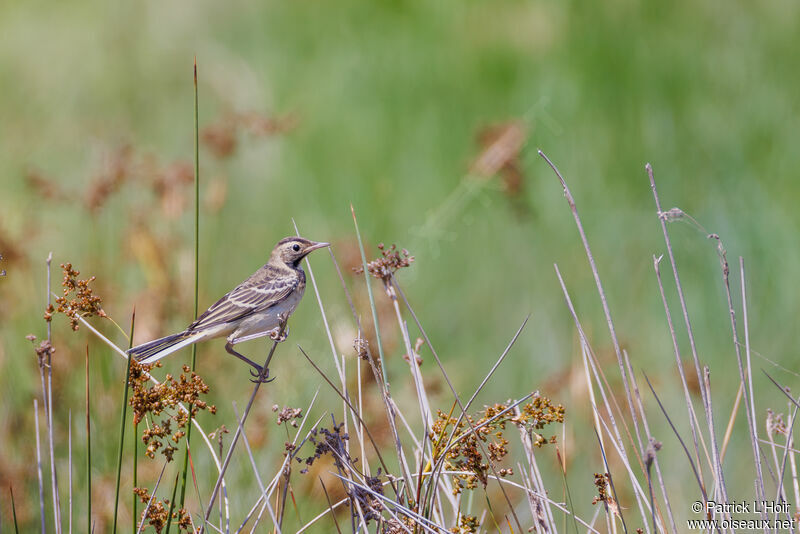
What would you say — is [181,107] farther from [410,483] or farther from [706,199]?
[410,483]

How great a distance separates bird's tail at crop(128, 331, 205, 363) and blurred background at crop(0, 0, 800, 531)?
1.32m

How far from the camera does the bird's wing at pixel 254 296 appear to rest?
11.9 feet

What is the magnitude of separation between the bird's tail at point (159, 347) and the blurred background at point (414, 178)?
4.34 feet

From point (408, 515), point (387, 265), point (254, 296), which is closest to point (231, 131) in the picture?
point (254, 296)

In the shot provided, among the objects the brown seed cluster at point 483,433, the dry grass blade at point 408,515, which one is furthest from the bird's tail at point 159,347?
the brown seed cluster at point 483,433

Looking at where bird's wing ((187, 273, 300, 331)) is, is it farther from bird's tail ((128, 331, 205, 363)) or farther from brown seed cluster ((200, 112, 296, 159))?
brown seed cluster ((200, 112, 296, 159))

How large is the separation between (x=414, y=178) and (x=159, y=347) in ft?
14.9

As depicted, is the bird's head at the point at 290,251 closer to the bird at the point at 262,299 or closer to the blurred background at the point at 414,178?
the bird at the point at 262,299

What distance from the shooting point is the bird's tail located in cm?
261

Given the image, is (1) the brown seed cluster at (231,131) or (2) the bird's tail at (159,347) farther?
(1) the brown seed cluster at (231,131)

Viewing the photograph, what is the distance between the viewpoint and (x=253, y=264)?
6.17 meters

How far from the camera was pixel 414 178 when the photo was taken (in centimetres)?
729

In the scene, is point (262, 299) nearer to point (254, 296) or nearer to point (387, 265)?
point (254, 296)

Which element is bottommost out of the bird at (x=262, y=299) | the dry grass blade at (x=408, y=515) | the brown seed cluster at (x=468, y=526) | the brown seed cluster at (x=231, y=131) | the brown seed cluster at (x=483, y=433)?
the brown seed cluster at (x=468, y=526)
